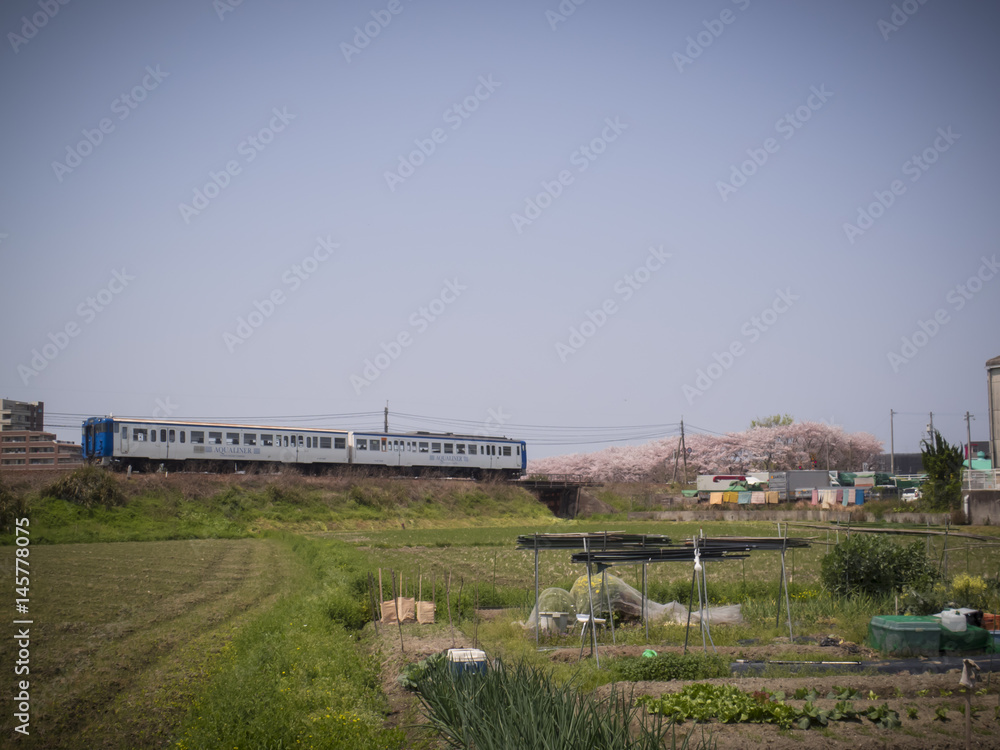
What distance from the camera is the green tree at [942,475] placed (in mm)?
36062

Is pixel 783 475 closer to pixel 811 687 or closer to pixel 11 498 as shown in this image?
pixel 11 498

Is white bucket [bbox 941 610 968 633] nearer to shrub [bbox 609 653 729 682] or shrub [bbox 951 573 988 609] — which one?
shrub [bbox 951 573 988 609]

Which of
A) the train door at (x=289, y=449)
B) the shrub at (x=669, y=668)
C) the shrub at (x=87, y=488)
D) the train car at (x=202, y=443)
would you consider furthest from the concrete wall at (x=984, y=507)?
the shrub at (x=87, y=488)

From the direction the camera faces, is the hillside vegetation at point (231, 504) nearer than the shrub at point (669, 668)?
No

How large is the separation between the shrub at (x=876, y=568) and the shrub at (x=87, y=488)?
3051 cm

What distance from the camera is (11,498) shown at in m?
30.3

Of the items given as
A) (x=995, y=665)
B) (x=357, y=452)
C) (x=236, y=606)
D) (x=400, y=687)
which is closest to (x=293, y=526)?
(x=357, y=452)

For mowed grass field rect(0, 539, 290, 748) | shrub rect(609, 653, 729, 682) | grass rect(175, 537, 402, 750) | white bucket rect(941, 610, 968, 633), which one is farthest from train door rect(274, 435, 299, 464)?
white bucket rect(941, 610, 968, 633)

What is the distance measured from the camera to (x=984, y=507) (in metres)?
32.2

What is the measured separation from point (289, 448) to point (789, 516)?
28.5 m

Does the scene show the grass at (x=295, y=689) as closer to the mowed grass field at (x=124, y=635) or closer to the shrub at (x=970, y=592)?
the mowed grass field at (x=124, y=635)

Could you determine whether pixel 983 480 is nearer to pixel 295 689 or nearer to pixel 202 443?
pixel 295 689

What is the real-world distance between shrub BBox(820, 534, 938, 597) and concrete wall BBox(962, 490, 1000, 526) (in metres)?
20.7

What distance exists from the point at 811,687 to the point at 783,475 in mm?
49103
